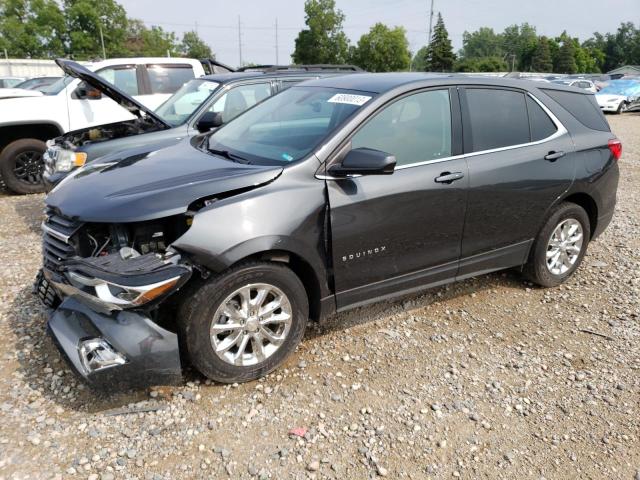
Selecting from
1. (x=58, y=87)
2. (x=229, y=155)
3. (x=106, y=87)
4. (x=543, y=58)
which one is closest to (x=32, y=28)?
(x=58, y=87)

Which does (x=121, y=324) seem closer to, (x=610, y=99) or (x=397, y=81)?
(x=397, y=81)

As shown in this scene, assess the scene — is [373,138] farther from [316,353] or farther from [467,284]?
[467,284]

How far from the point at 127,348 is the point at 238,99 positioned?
433cm

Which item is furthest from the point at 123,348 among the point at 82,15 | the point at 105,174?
the point at 82,15

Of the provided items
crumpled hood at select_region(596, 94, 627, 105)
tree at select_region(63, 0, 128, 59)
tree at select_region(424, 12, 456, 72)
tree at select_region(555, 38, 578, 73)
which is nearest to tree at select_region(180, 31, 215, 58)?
tree at select_region(63, 0, 128, 59)

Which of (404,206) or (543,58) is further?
(543,58)

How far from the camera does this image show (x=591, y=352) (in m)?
3.52

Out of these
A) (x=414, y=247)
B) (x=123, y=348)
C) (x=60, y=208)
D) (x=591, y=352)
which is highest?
(x=60, y=208)

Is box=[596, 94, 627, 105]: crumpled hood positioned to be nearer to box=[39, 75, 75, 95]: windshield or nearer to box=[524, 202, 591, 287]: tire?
box=[524, 202, 591, 287]: tire

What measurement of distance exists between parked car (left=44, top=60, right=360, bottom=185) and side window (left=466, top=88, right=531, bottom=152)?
2164 mm

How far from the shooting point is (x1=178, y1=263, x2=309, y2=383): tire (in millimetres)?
2742

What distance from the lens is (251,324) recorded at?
116 inches

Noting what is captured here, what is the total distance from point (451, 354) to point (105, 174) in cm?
258

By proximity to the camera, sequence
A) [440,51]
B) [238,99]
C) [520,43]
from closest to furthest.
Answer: [238,99], [440,51], [520,43]
